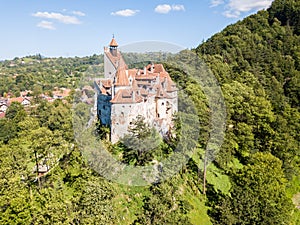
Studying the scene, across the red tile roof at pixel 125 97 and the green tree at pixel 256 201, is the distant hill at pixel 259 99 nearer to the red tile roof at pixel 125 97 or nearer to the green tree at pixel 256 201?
the green tree at pixel 256 201

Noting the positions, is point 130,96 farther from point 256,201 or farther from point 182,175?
point 256,201

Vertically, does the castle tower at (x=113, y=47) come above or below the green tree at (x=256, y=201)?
above

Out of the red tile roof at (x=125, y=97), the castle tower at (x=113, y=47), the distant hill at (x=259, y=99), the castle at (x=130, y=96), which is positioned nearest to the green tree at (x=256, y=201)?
the distant hill at (x=259, y=99)

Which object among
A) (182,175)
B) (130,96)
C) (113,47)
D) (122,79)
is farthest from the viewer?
(113,47)

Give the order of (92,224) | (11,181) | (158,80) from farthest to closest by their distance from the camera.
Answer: (158,80) → (11,181) → (92,224)

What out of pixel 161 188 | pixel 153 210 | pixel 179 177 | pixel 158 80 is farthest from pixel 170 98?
pixel 153 210

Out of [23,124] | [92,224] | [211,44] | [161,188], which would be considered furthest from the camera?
[211,44]

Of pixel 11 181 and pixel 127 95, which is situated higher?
pixel 127 95

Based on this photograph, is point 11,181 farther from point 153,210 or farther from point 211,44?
point 211,44

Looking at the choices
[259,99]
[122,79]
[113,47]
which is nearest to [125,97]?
[122,79]
